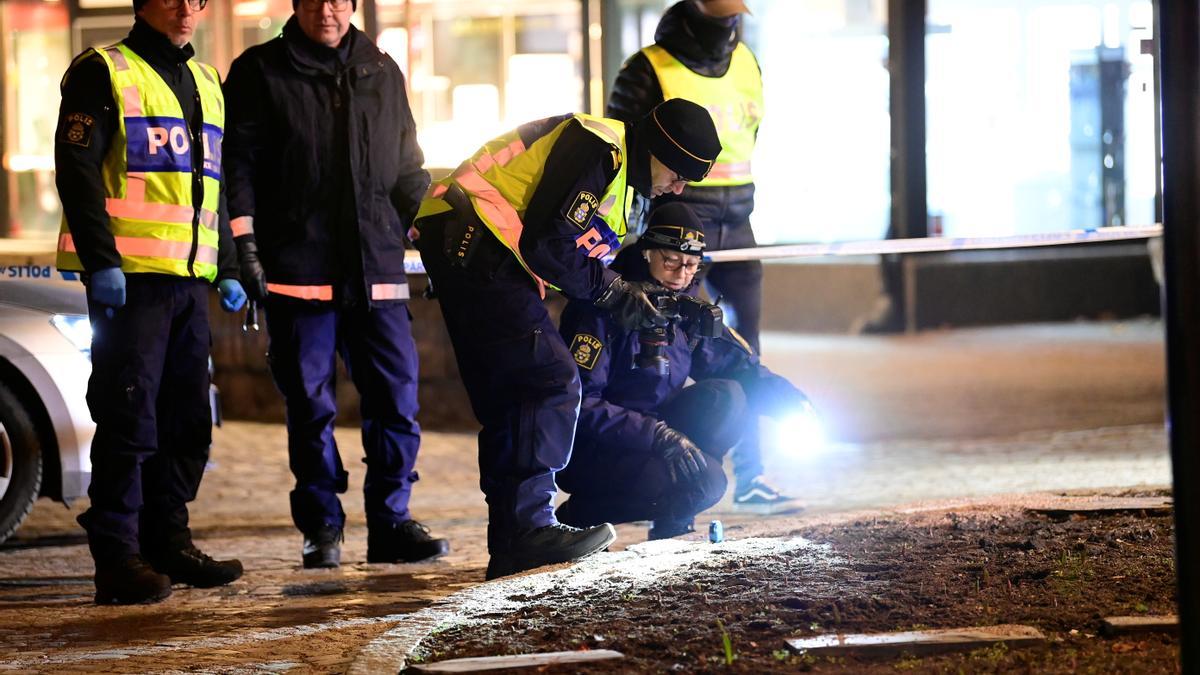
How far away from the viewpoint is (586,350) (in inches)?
240

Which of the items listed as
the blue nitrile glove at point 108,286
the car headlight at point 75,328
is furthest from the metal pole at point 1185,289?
the car headlight at point 75,328

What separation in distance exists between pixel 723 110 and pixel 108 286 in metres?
2.77

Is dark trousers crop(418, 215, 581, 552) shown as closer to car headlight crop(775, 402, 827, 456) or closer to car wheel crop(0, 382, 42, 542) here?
car headlight crop(775, 402, 827, 456)

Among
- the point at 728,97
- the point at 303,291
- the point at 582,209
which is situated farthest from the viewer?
the point at 728,97

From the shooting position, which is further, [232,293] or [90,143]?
[232,293]

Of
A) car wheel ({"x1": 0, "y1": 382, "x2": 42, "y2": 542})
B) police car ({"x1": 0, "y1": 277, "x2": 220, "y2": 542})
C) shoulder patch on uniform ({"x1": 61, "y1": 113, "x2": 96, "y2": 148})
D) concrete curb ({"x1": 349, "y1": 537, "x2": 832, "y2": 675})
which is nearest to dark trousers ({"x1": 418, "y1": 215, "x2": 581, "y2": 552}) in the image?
concrete curb ({"x1": 349, "y1": 537, "x2": 832, "y2": 675})

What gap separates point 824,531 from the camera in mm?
5855

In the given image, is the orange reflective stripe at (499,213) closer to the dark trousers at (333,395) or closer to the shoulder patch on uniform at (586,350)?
the shoulder patch on uniform at (586,350)

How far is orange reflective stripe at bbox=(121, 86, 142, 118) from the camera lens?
588cm

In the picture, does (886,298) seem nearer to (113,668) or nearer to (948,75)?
(948,75)

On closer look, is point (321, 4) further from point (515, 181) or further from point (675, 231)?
point (675, 231)

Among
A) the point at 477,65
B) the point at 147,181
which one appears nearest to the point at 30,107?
the point at 477,65

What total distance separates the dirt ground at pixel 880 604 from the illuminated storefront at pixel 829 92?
6689mm

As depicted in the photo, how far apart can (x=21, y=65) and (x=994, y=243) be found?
8.17 metres
